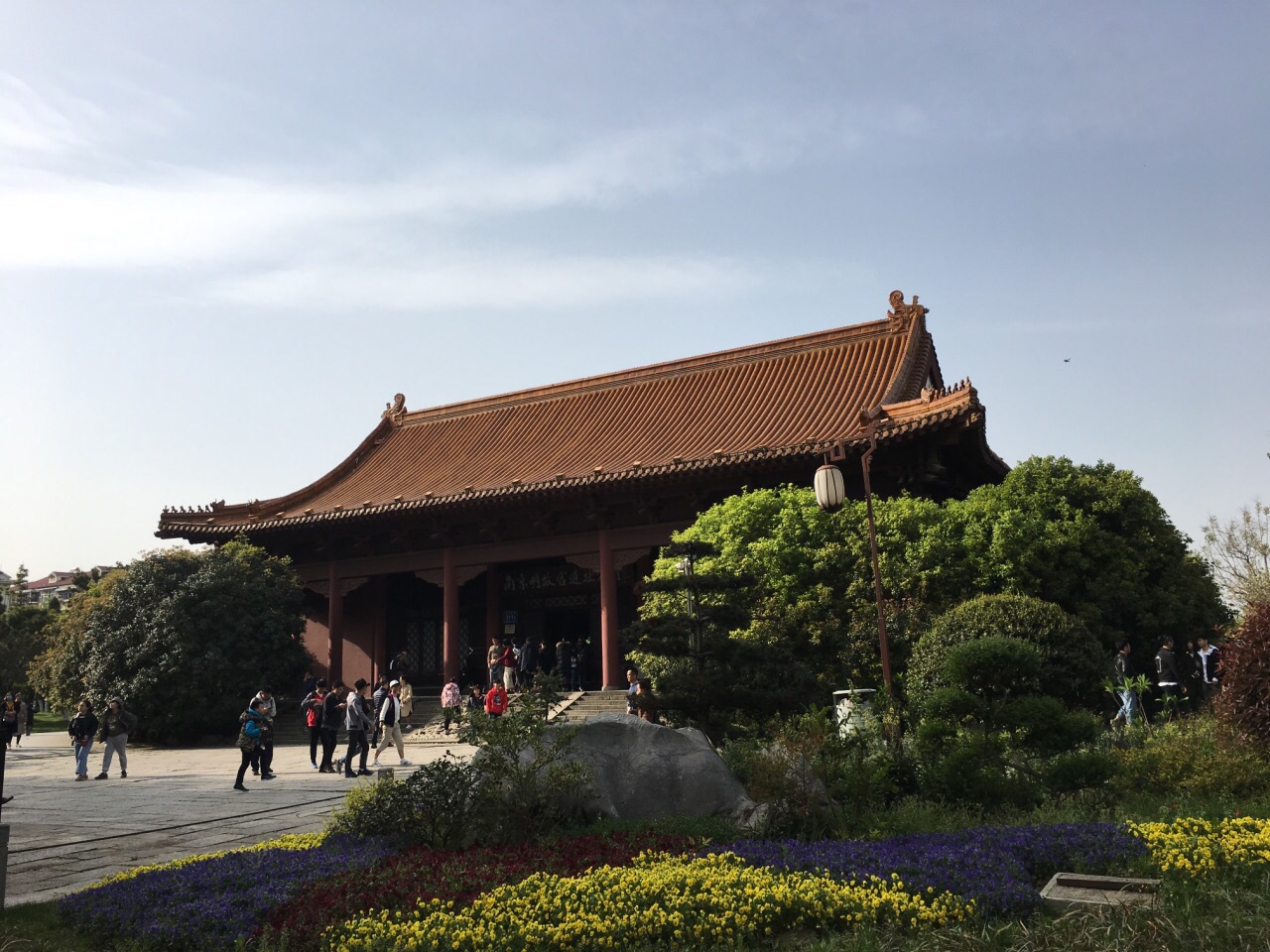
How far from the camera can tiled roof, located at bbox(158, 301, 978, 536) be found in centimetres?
2047

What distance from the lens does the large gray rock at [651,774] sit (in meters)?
7.62

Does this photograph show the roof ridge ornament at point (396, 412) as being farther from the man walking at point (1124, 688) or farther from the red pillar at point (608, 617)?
the man walking at point (1124, 688)

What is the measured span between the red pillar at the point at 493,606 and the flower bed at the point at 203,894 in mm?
16489

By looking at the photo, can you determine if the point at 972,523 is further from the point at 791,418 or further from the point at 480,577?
the point at 480,577

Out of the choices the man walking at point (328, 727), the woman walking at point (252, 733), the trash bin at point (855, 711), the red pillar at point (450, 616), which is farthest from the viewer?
the red pillar at point (450, 616)

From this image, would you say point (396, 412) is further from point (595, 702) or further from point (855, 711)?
point (855, 711)

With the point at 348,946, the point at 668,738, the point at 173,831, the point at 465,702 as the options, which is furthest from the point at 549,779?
the point at 465,702

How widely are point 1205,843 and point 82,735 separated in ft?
45.7

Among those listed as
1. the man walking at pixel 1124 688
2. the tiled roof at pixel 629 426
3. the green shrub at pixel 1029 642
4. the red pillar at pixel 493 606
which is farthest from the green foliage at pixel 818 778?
the red pillar at pixel 493 606

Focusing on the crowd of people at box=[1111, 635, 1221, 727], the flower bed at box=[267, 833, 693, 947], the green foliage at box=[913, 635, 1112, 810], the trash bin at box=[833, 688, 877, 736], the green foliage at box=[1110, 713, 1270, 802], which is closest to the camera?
the flower bed at box=[267, 833, 693, 947]

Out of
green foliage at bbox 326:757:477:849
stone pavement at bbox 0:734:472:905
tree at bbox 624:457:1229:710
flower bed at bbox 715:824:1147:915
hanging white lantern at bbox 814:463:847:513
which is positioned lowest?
stone pavement at bbox 0:734:472:905

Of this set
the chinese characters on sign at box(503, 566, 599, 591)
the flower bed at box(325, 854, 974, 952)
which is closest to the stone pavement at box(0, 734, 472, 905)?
the flower bed at box(325, 854, 974, 952)

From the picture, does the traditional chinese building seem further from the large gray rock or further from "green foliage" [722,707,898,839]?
the large gray rock

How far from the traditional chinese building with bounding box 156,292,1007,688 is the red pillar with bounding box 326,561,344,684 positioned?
0.04 m
